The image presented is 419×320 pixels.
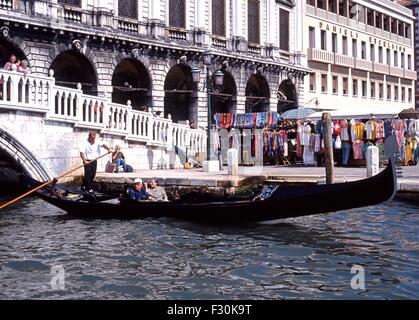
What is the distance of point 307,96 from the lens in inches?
1109

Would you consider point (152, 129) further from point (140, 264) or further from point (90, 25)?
point (140, 264)

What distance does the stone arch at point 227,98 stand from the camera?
23836mm

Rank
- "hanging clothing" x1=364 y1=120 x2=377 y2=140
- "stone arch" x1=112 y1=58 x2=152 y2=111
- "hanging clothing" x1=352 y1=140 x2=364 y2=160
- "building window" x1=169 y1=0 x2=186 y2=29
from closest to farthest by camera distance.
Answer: "hanging clothing" x1=364 y1=120 x2=377 y2=140, "hanging clothing" x1=352 y1=140 x2=364 y2=160, "stone arch" x1=112 y1=58 x2=152 y2=111, "building window" x1=169 y1=0 x2=186 y2=29

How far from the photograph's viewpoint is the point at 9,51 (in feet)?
57.1

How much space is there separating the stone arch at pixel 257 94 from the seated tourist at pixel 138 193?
15671mm

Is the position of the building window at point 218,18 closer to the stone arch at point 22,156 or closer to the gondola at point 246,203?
the stone arch at point 22,156

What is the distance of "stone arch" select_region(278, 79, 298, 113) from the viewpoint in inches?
1061

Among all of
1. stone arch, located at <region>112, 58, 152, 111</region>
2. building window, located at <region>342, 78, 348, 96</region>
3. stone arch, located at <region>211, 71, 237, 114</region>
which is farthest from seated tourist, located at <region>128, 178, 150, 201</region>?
building window, located at <region>342, 78, 348, 96</region>

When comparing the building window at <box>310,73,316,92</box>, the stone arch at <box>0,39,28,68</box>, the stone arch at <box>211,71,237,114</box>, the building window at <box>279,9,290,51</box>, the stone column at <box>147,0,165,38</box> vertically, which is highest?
the building window at <box>279,9,290,51</box>

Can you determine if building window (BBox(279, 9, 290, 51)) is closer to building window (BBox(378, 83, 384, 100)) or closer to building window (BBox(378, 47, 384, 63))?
building window (BBox(378, 47, 384, 63))

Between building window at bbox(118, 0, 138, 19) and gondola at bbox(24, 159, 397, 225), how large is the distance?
1090 centimetres

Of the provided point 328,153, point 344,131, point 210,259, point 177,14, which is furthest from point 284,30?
point 210,259

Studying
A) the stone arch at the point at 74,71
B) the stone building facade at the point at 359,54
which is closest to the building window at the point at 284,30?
the stone building facade at the point at 359,54
